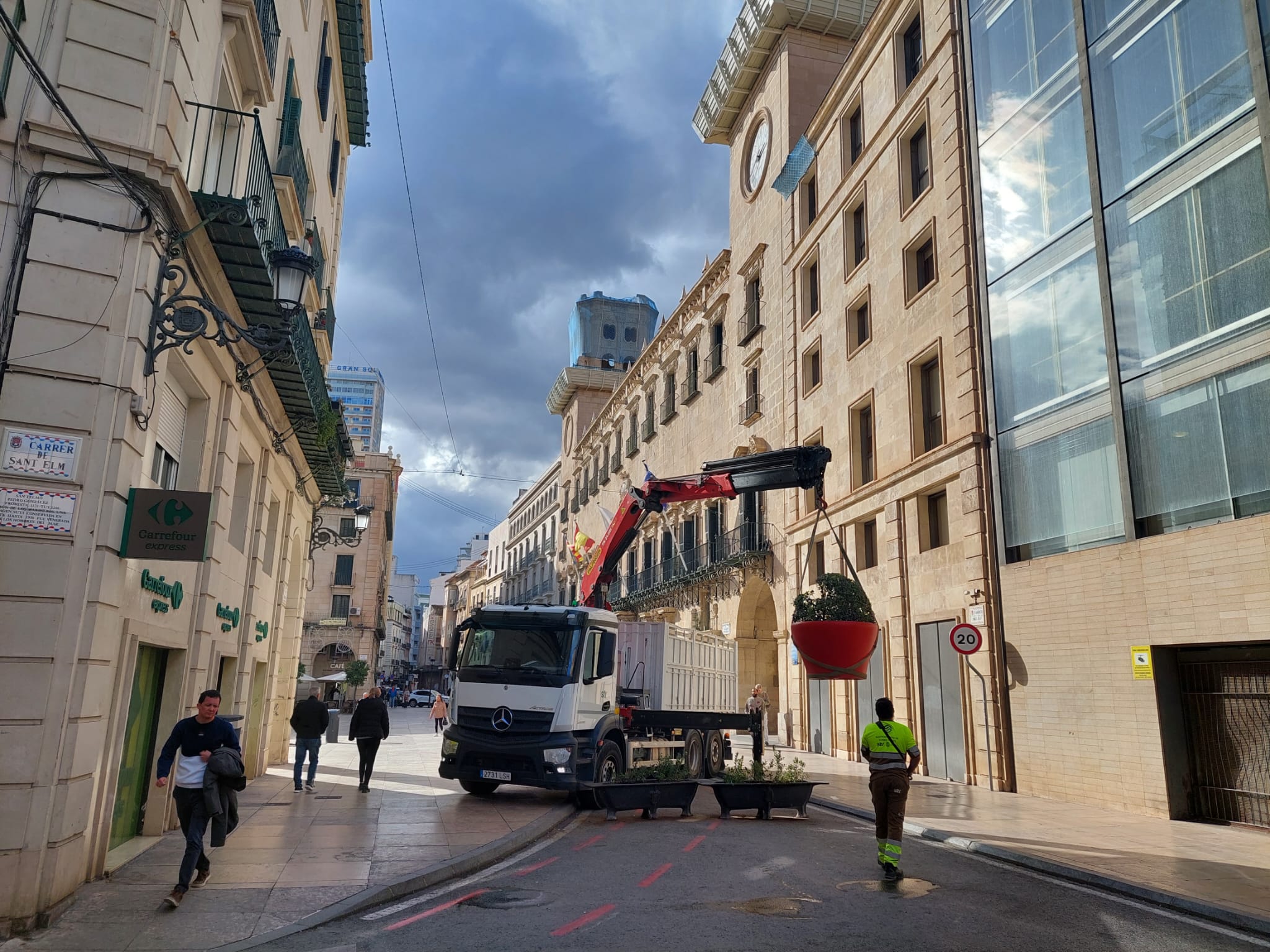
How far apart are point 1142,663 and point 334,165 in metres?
19.1

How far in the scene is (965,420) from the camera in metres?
Answer: 17.9

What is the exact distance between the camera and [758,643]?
1164 inches

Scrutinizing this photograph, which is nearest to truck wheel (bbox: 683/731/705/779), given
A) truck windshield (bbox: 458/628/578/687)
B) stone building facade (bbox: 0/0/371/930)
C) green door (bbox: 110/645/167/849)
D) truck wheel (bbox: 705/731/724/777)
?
truck wheel (bbox: 705/731/724/777)

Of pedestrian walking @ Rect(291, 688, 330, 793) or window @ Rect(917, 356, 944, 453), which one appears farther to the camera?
window @ Rect(917, 356, 944, 453)

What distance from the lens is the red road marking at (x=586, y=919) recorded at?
262 inches

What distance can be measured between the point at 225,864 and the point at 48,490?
13.1ft

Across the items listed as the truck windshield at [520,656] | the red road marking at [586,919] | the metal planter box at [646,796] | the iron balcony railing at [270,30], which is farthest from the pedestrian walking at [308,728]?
the iron balcony railing at [270,30]

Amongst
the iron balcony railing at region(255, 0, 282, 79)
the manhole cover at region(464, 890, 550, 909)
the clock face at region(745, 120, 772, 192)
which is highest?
the clock face at region(745, 120, 772, 192)

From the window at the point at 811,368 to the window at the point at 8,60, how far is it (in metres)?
21.2

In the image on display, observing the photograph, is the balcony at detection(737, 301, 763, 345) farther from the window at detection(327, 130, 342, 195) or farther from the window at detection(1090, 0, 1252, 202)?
the window at detection(1090, 0, 1252, 202)

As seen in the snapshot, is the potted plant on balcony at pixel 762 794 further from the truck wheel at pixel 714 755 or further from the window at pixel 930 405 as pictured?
the window at pixel 930 405

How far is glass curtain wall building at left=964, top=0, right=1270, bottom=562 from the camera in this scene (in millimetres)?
12078

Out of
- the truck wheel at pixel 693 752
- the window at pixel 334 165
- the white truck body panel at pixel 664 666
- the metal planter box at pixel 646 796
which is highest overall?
the window at pixel 334 165

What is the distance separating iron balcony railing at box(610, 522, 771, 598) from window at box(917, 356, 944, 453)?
27.0 feet
